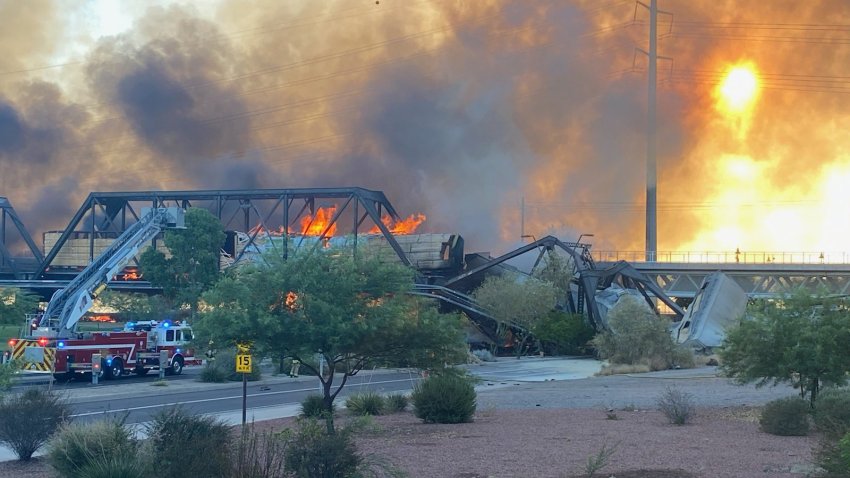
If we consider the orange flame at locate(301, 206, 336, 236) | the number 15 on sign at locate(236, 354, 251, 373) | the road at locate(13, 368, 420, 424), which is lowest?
the road at locate(13, 368, 420, 424)

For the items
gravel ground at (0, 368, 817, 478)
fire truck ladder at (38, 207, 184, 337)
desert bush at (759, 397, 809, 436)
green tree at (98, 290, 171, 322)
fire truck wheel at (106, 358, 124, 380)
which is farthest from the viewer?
green tree at (98, 290, 171, 322)

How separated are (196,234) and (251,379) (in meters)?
32.6

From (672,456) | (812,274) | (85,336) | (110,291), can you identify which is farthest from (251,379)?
(812,274)

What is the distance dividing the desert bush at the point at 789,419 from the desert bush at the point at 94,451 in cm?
1217

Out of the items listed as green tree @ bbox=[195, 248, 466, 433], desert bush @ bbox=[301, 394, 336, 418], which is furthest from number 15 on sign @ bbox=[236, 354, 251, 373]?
desert bush @ bbox=[301, 394, 336, 418]

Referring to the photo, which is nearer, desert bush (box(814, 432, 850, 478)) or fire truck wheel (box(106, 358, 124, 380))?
desert bush (box(814, 432, 850, 478))

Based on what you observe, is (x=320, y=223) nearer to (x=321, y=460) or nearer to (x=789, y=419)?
(x=789, y=419)

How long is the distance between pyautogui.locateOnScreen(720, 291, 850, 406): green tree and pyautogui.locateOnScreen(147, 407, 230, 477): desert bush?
1310 cm

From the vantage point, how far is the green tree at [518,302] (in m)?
61.5

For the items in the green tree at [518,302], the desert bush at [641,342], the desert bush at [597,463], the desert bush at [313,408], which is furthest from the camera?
the green tree at [518,302]

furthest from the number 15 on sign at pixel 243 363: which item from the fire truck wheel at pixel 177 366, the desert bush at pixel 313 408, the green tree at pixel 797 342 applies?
the fire truck wheel at pixel 177 366

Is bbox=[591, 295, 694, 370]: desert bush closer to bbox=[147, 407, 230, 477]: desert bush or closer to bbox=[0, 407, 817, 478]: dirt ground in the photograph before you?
bbox=[0, 407, 817, 478]: dirt ground

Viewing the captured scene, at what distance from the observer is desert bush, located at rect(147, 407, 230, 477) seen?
11.1 meters

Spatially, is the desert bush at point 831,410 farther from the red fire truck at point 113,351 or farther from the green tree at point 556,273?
the green tree at point 556,273
